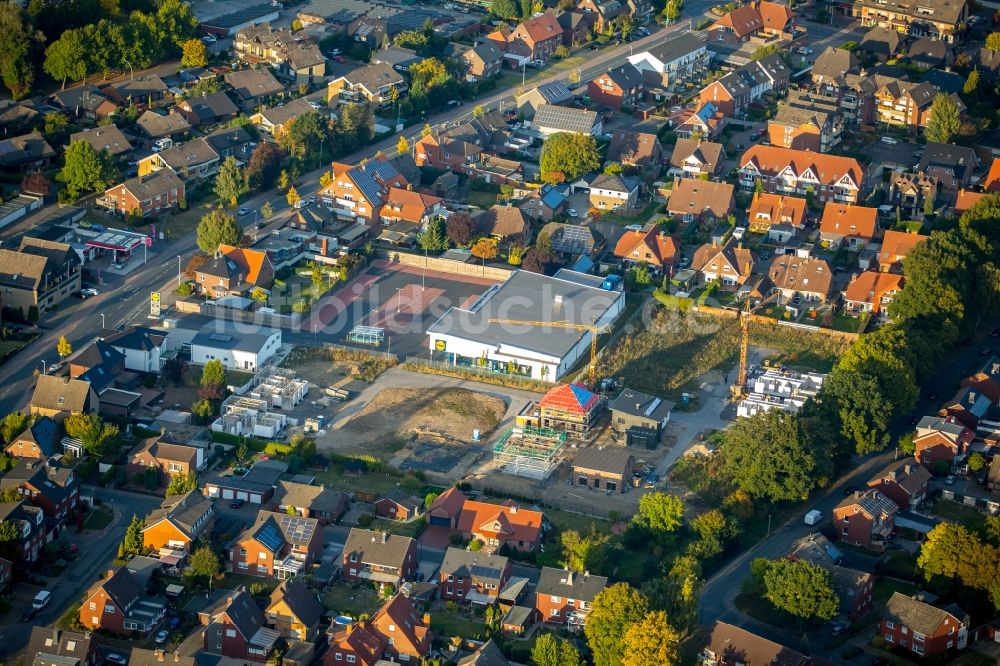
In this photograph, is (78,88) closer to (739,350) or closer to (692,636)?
(739,350)

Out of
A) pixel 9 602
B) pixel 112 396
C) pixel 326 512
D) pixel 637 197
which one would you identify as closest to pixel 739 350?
pixel 637 197

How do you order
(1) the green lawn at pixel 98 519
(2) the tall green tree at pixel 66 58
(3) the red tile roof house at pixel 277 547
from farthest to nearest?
(2) the tall green tree at pixel 66 58, (1) the green lawn at pixel 98 519, (3) the red tile roof house at pixel 277 547

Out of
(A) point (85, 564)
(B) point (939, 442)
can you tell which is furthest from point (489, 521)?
(B) point (939, 442)

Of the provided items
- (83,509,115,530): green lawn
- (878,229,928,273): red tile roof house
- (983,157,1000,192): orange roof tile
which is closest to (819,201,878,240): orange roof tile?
(878,229,928,273): red tile roof house

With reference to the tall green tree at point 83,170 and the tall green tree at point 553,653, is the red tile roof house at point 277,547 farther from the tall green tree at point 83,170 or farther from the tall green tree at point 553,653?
the tall green tree at point 83,170

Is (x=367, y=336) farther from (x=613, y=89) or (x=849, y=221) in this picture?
(x=613, y=89)

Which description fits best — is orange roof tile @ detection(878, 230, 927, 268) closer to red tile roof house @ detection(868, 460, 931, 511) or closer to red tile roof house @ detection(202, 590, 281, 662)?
red tile roof house @ detection(868, 460, 931, 511)

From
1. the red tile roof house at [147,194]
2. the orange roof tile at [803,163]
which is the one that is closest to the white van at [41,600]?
the red tile roof house at [147,194]
